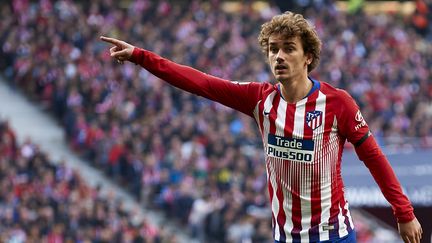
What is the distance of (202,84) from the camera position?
6266 millimetres

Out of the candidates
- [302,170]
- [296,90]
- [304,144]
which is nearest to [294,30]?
[296,90]

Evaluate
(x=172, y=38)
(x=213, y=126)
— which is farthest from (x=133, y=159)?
(x=172, y=38)

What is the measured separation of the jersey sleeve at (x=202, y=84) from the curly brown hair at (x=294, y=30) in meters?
0.27

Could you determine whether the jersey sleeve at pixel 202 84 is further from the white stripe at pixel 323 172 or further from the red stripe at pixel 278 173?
the white stripe at pixel 323 172

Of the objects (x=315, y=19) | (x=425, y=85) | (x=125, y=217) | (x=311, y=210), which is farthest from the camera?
(x=315, y=19)

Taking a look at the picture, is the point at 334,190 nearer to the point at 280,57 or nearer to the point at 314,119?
the point at 314,119

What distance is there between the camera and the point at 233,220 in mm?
17516

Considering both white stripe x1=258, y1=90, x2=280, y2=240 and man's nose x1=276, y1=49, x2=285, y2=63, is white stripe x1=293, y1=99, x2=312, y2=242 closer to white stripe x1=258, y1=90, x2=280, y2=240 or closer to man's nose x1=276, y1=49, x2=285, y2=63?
white stripe x1=258, y1=90, x2=280, y2=240

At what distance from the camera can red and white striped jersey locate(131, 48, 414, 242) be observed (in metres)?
6.13

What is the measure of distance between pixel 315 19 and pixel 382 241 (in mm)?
10092

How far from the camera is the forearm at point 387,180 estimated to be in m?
6.04

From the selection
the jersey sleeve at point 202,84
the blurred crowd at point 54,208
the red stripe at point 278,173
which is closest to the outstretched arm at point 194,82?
the jersey sleeve at point 202,84

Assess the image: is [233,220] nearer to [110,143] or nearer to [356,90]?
[110,143]

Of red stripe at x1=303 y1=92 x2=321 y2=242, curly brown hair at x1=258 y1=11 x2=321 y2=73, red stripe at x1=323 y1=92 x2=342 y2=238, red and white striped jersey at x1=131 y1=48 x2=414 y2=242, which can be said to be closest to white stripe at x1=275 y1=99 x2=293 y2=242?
red and white striped jersey at x1=131 y1=48 x2=414 y2=242
